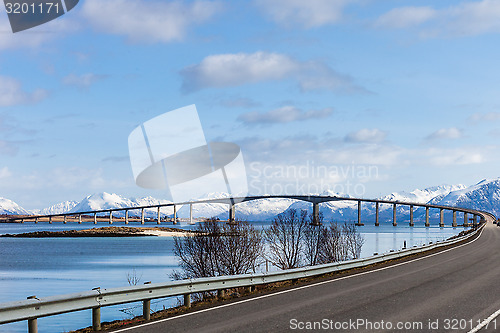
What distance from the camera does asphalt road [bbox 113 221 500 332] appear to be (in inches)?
504

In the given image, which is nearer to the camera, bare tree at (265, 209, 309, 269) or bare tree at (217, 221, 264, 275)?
bare tree at (217, 221, 264, 275)

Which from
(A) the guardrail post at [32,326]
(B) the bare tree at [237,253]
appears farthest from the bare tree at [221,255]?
(A) the guardrail post at [32,326]

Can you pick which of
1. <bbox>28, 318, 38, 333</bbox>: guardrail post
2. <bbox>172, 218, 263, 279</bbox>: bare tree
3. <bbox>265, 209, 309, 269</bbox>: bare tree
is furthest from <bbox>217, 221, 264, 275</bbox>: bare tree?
<bbox>28, 318, 38, 333</bbox>: guardrail post

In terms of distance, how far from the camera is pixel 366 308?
49.6 feet

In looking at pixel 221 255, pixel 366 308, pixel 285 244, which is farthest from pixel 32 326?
pixel 285 244

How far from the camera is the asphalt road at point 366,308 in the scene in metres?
12.8

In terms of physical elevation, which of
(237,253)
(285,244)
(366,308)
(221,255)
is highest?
(366,308)

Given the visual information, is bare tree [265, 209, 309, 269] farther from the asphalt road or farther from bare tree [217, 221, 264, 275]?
the asphalt road

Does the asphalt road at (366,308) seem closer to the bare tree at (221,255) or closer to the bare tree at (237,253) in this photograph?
the bare tree at (237,253)

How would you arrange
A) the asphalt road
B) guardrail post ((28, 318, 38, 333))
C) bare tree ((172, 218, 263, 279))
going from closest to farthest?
guardrail post ((28, 318, 38, 333))
the asphalt road
bare tree ((172, 218, 263, 279))

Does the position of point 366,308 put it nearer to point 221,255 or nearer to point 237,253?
point 221,255

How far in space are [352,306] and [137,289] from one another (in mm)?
5704

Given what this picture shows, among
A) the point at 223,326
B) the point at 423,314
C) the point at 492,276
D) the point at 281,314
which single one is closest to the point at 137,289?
the point at 223,326

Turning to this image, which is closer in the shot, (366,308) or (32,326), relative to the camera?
(32,326)
